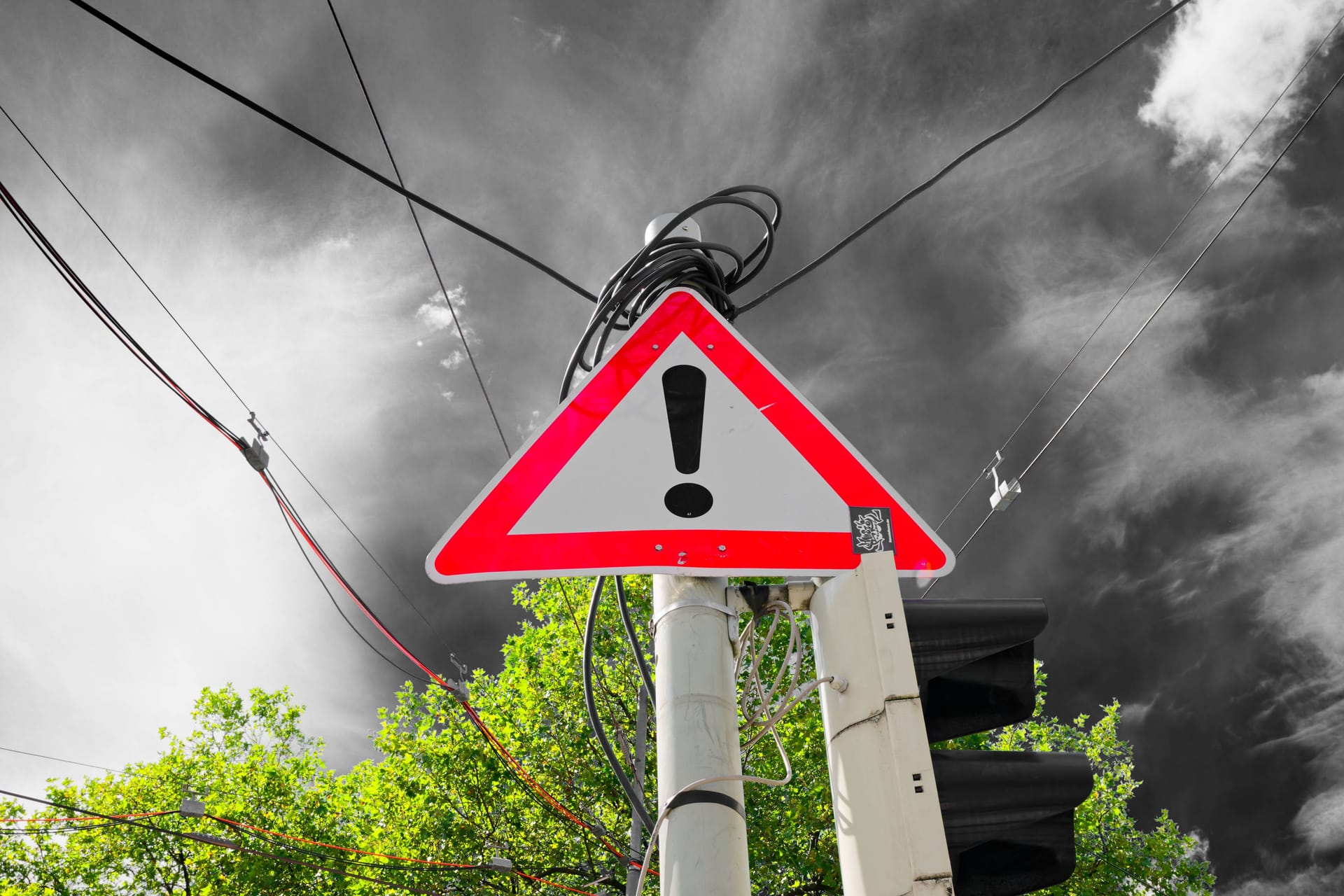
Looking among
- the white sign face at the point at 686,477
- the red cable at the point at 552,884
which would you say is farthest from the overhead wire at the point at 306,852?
the white sign face at the point at 686,477

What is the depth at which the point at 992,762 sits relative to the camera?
1.71 metres

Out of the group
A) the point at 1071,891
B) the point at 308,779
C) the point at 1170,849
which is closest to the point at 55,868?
the point at 308,779

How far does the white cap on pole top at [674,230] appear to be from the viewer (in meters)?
2.41

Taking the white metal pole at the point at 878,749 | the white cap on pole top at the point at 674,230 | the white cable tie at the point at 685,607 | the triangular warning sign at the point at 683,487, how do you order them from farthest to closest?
the white cap on pole top at the point at 674,230
the triangular warning sign at the point at 683,487
the white cable tie at the point at 685,607
the white metal pole at the point at 878,749

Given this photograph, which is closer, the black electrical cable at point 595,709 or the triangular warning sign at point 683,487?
the triangular warning sign at point 683,487

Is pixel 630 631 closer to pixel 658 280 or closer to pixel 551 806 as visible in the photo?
pixel 658 280

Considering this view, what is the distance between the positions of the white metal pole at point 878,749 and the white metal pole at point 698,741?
187 millimetres

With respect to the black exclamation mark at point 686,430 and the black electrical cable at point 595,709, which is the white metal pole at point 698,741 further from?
the black electrical cable at point 595,709

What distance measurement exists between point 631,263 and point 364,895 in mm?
15564

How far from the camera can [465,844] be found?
42.6 ft

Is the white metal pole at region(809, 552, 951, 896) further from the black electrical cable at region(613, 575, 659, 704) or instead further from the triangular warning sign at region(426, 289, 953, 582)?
the black electrical cable at region(613, 575, 659, 704)

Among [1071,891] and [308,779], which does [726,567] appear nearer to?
[1071,891]

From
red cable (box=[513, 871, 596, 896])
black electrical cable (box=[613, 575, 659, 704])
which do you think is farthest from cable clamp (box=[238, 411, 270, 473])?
red cable (box=[513, 871, 596, 896])

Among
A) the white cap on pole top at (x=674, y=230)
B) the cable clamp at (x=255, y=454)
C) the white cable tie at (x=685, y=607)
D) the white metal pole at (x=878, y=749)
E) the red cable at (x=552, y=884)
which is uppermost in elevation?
the cable clamp at (x=255, y=454)
